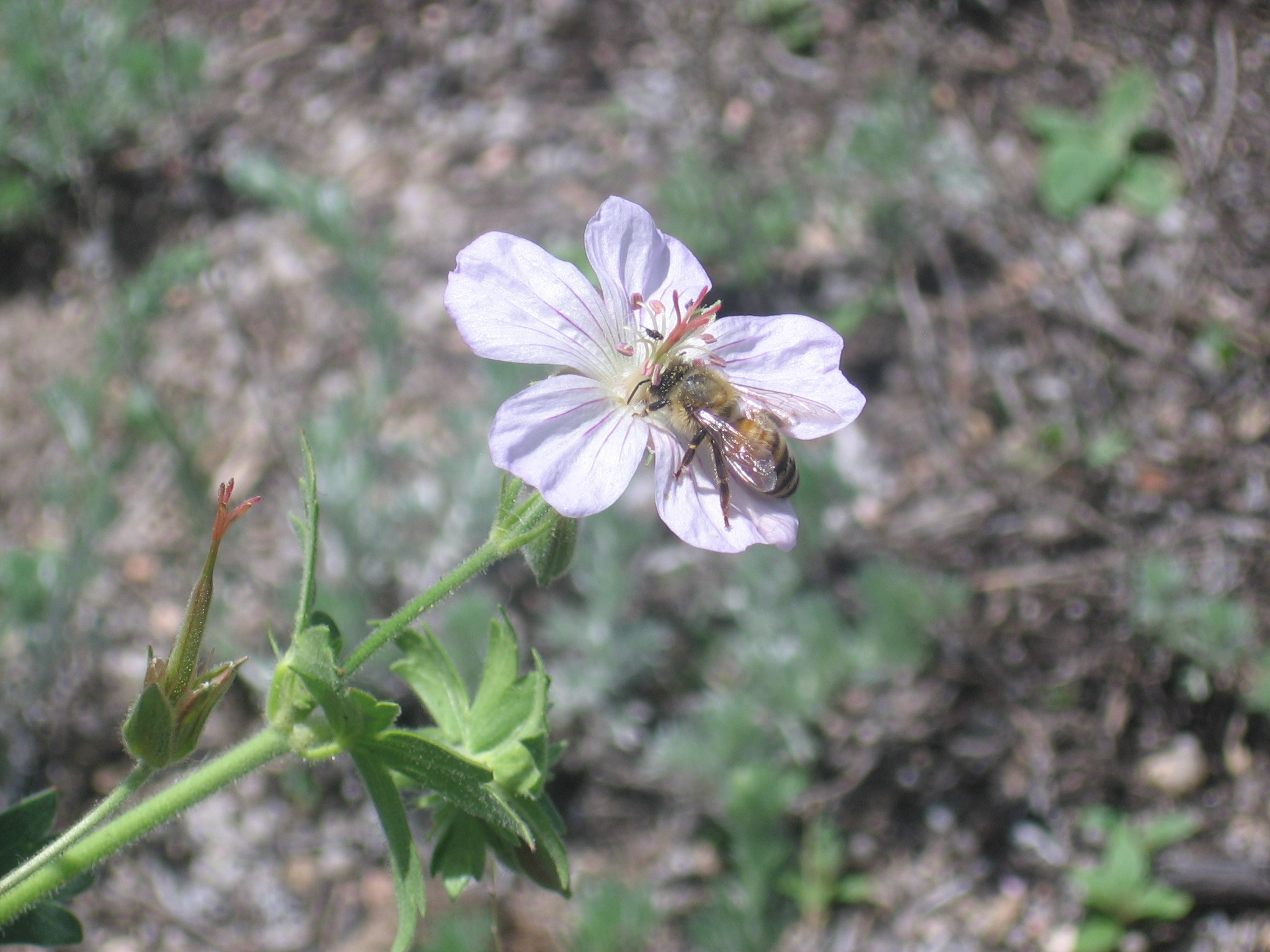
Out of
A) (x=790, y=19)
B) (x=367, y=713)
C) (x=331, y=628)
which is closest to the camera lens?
(x=367, y=713)

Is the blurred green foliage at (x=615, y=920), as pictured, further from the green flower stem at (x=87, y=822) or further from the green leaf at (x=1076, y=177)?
the green leaf at (x=1076, y=177)

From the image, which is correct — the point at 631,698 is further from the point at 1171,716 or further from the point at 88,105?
the point at 88,105

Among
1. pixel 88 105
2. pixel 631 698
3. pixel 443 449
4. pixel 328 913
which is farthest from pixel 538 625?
pixel 88 105

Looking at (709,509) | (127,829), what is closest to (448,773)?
(127,829)

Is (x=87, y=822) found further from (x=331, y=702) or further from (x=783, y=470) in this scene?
(x=783, y=470)

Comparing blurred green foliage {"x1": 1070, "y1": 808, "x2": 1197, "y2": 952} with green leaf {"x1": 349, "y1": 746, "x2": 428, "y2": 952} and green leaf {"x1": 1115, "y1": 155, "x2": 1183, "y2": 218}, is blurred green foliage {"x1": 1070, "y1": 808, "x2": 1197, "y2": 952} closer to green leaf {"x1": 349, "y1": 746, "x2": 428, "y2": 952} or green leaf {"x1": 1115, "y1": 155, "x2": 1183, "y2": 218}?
green leaf {"x1": 349, "y1": 746, "x2": 428, "y2": 952}

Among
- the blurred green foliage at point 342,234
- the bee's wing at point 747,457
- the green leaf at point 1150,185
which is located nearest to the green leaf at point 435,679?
the bee's wing at point 747,457
